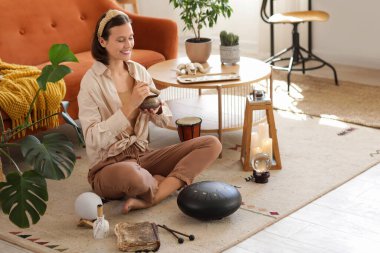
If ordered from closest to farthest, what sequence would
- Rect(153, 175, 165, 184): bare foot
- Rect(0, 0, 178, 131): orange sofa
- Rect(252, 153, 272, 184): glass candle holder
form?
Rect(153, 175, 165, 184): bare foot → Rect(252, 153, 272, 184): glass candle holder → Rect(0, 0, 178, 131): orange sofa

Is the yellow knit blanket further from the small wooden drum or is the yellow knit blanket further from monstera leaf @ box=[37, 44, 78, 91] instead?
monstera leaf @ box=[37, 44, 78, 91]

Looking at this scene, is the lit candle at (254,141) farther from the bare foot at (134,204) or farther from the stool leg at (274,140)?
the bare foot at (134,204)

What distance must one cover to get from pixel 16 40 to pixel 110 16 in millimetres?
1385

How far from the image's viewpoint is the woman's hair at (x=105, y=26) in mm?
3244

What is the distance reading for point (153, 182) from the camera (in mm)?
3307

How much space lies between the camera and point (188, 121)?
12.8ft

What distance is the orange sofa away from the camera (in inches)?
175

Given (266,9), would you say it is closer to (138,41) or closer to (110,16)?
(138,41)

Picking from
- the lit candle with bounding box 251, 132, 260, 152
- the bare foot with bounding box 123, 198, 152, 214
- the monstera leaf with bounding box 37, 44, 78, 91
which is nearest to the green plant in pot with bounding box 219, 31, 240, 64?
the lit candle with bounding box 251, 132, 260, 152

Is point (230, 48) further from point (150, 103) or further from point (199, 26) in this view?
point (150, 103)

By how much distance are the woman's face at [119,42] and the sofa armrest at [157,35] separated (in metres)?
1.45

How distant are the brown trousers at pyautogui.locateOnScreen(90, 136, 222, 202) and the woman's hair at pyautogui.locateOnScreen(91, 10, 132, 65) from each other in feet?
1.54

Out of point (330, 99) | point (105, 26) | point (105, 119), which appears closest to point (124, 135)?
point (105, 119)

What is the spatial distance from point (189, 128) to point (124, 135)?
599 millimetres
